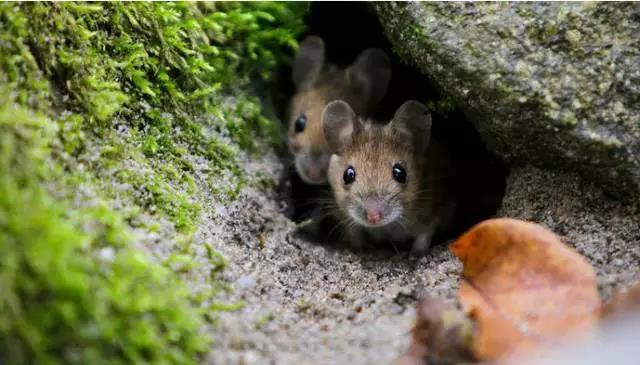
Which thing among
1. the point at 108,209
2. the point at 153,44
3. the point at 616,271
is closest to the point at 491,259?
the point at 616,271

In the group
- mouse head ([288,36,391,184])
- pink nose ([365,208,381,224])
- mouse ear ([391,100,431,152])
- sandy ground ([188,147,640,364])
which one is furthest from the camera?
mouse head ([288,36,391,184])

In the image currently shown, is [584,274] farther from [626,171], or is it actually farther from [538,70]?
[538,70]

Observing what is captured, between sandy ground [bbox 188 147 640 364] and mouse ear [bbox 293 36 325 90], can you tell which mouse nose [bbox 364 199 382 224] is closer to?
sandy ground [bbox 188 147 640 364]

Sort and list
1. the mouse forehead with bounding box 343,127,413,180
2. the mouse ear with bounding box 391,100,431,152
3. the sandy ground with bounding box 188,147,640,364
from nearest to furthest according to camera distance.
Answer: the sandy ground with bounding box 188,147,640,364, the mouse ear with bounding box 391,100,431,152, the mouse forehead with bounding box 343,127,413,180

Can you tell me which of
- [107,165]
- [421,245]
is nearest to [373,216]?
[421,245]

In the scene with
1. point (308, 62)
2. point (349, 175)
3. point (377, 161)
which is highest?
point (308, 62)

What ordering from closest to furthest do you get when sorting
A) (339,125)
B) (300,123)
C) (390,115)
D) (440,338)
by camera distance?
1. (440,338)
2. (339,125)
3. (300,123)
4. (390,115)

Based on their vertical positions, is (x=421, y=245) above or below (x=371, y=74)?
below

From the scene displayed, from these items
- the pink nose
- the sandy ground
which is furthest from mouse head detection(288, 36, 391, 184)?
the pink nose

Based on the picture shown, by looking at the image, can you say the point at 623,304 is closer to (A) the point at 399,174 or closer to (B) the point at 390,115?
(A) the point at 399,174
